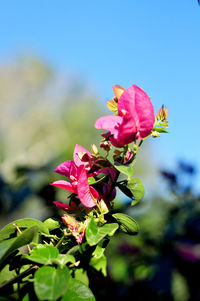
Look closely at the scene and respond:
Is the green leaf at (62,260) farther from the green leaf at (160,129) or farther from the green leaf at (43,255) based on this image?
the green leaf at (160,129)

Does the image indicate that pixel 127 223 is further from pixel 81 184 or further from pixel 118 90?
pixel 118 90

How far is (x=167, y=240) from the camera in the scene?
181 cm

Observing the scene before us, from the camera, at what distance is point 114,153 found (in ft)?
1.56

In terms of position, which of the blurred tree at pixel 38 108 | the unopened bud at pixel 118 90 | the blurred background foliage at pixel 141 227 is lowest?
the blurred background foliage at pixel 141 227

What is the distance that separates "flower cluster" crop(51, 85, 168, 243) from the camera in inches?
17.7

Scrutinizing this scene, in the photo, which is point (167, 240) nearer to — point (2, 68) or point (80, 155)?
point (80, 155)

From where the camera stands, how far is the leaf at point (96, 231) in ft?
1.30

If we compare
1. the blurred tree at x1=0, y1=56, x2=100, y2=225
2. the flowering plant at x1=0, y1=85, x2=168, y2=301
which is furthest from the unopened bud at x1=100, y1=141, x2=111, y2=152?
the blurred tree at x1=0, y1=56, x2=100, y2=225

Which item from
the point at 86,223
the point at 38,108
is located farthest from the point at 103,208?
the point at 38,108

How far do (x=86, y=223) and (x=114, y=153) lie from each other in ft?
0.40

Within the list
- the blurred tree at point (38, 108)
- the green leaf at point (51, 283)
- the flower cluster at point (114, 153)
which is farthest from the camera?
the blurred tree at point (38, 108)

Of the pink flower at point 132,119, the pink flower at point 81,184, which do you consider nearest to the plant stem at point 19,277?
the pink flower at point 81,184

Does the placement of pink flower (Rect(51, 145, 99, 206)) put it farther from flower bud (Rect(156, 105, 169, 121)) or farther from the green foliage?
flower bud (Rect(156, 105, 169, 121))

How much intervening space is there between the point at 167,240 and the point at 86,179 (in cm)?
150
